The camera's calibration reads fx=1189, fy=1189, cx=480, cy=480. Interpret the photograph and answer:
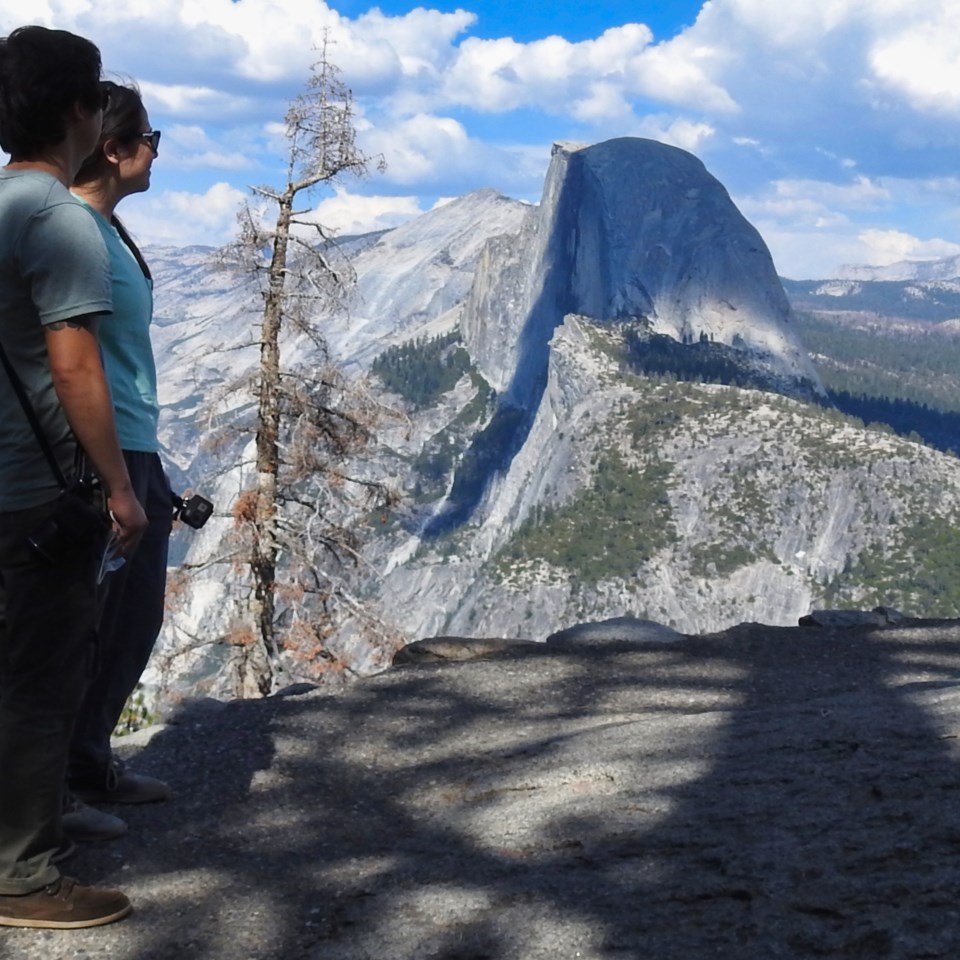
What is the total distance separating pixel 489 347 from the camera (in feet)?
552

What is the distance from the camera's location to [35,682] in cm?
308

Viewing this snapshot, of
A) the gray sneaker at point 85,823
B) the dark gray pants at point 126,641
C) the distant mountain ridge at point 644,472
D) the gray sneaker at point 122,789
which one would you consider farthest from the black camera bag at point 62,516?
the distant mountain ridge at point 644,472

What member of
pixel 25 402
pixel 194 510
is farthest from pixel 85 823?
pixel 25 402

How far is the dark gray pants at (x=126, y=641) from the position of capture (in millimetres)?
3906

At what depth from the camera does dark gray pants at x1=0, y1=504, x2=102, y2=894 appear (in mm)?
2996

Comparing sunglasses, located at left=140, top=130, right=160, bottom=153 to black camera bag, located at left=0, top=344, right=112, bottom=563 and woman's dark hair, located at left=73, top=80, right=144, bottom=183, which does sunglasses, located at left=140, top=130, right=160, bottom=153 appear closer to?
woman's dark hair, located at left=73, top=80, right=144, bottom=183

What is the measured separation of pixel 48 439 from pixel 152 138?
3.89ft

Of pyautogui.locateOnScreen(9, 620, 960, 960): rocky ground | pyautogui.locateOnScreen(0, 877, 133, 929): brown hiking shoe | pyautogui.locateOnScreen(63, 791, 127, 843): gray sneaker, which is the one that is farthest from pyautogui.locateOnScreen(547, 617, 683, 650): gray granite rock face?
pyautogui.locateOnScreen(0, 877, 133, 929): brown hiking shoe

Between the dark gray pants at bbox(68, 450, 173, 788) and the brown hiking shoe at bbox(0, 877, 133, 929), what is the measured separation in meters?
0.82

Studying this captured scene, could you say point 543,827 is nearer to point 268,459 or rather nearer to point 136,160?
point 136,160

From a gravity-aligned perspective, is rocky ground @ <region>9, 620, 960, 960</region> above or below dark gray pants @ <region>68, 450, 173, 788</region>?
below

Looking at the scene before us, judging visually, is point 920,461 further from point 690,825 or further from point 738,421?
point 690,825

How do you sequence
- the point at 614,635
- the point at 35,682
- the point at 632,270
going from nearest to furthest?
the point at 35,682 < the point at 614,635 < the point at 632,270

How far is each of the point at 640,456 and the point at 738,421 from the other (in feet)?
32.3
